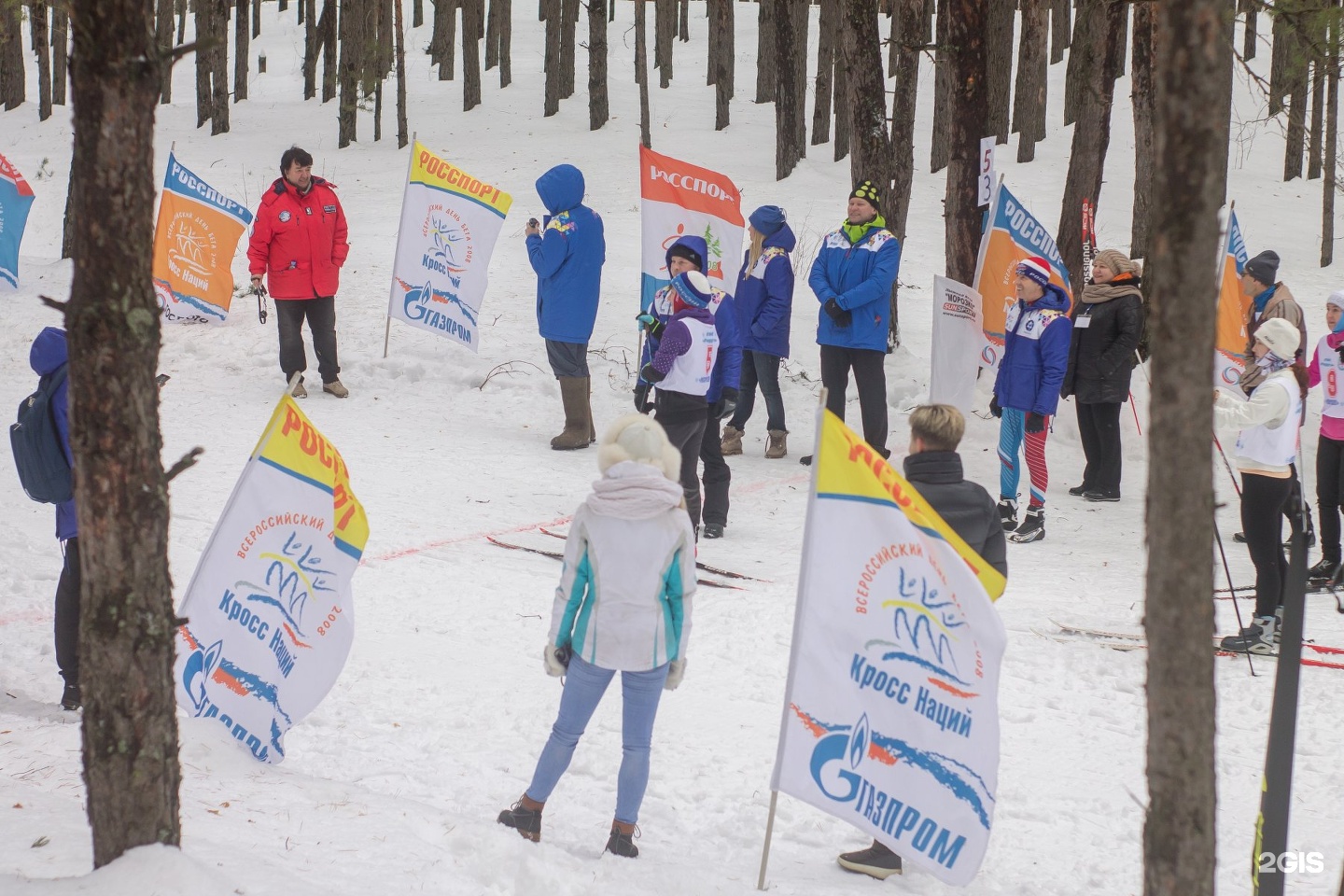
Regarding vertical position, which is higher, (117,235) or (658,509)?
(117,235)

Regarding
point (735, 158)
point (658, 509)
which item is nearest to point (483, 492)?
point (658, 509)

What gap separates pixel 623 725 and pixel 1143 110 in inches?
403

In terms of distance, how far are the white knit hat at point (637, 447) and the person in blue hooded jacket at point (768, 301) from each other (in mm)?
5155

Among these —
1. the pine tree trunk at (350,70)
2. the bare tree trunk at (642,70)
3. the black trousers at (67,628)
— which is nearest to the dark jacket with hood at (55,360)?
the black trousers at (67,628)

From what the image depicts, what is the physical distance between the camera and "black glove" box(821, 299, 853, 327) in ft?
28.9

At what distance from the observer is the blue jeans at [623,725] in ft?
13.4

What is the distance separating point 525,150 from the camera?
21469 mm

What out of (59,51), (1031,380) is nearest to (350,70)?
(59,51)

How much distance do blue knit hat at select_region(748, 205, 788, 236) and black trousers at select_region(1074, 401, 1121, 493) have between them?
8.29 feet

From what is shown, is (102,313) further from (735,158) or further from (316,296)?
(735,158)

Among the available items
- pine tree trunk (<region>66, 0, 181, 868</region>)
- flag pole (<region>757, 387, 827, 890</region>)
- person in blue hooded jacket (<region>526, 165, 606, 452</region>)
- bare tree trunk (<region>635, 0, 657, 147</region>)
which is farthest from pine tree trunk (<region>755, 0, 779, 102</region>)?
pine tree trunk (<region>66, 0, 181, 868</region>)

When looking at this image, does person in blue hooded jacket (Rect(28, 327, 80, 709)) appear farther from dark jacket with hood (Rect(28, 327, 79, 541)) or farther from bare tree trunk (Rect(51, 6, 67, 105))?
bare tree trunk (Rect(51, 6, 67, 105))

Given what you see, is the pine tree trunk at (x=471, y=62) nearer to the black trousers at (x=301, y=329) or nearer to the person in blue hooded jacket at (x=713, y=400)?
the black trousers at (x=301, y=329)

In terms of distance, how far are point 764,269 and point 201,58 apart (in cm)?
1739
